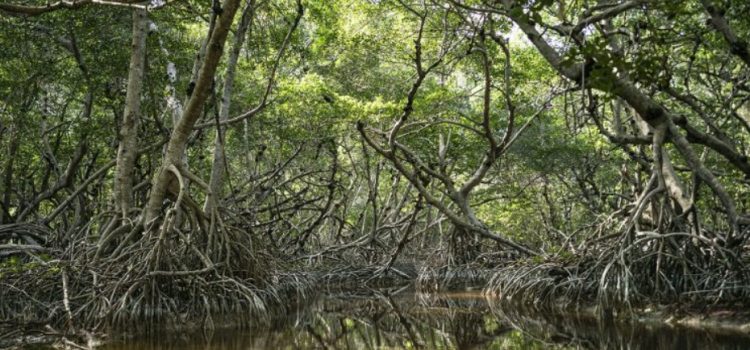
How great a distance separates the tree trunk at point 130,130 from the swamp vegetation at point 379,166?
0.9 inches

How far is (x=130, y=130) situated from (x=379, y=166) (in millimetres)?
7571

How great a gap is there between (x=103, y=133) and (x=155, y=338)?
16.1 feet

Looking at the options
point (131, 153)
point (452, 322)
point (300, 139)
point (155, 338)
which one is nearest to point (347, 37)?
point (300, 139)

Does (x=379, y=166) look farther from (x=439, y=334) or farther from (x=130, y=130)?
(x=439, y=334)

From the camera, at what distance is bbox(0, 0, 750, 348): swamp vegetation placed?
521 centimetres

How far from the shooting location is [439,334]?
5379 mm

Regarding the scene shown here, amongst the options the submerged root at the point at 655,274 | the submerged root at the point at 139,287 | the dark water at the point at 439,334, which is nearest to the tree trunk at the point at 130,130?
the submerged root at the point at 139,287

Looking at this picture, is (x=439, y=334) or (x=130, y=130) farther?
(x=130, y=130)

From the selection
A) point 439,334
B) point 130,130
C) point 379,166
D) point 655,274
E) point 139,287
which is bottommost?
point 439,334

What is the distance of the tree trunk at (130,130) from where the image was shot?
649 centimetres

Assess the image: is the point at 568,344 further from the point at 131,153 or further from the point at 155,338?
the point at 131,153

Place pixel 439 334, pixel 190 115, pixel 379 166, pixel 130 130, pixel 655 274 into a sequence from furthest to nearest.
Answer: pixel 379 166 → pixel 130 130 → pixel 190 115 → pixel 655 274 → pixel 439 334

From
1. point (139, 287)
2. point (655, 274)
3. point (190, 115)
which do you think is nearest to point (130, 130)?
point (190, 115)

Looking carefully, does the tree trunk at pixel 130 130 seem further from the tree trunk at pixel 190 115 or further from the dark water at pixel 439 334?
the dark water at pixel 439 334
